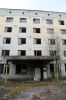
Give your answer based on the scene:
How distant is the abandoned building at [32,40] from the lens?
2121cm

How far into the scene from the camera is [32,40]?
77.4 feet

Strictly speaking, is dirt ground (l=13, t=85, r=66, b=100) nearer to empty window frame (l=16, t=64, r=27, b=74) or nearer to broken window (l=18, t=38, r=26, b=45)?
empty window frame (l=16, t=64, r=27, b=74)

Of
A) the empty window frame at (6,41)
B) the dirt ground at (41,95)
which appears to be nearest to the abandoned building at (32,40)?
the empty window frame at (6,41)

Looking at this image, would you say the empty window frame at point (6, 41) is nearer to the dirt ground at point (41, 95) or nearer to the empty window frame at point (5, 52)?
the empty window frame at point (5, 52)

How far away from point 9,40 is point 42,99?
17740 millimetres

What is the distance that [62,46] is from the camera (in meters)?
24.0

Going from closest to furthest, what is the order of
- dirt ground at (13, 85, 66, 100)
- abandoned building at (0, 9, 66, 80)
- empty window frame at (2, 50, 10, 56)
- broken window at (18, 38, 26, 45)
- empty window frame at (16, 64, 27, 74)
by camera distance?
1. dirt ground at (13, 85, 66, 100)
2. abandoned building at (0, 9, 66, 80)
3. empty window frame at (16, 64, 27, 74)
4. empty window frame at (2, 50, 10, 56)
5. broken window at (18, 38, 26, 45)

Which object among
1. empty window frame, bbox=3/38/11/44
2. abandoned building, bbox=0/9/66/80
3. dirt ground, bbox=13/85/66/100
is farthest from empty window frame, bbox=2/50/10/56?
dirt ground, bbox=13/85/66/100

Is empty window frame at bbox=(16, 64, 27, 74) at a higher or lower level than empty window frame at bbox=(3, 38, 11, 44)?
lower

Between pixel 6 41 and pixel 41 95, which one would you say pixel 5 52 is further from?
pixel 41 95

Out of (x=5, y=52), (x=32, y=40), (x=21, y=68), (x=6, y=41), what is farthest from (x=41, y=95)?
(x=6, y=41)

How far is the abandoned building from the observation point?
69.6 feet

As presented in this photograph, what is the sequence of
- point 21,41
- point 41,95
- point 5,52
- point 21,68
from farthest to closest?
1. point 21,41
2. point 5,52
3. point 21,68
4. point 41,95

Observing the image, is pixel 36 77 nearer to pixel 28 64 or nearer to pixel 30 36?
pixel 28 64
